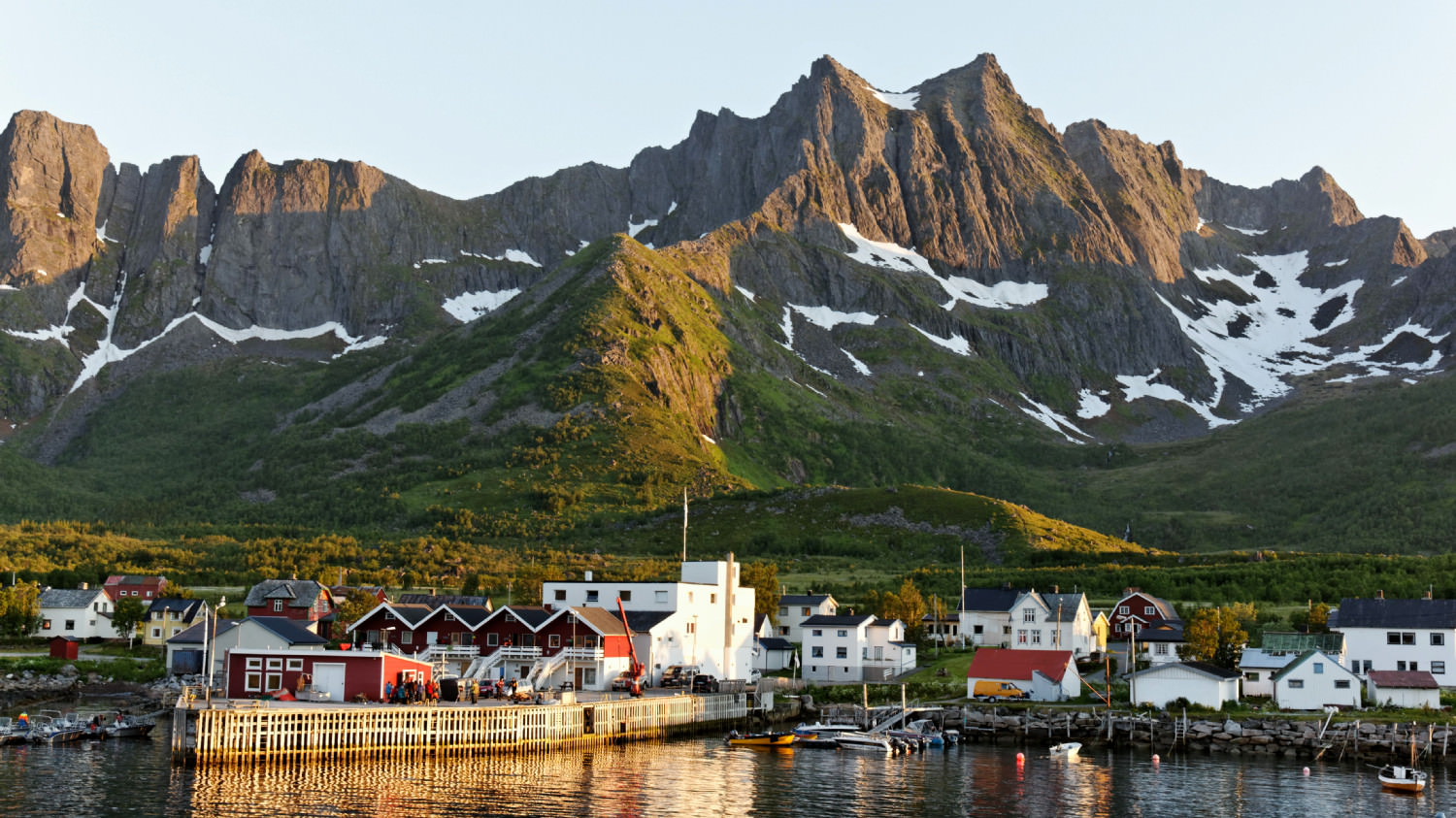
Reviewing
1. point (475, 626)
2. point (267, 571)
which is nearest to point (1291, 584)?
point (475, 626)

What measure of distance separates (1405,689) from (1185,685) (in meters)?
12.8

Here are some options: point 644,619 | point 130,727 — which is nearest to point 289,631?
point 130,727

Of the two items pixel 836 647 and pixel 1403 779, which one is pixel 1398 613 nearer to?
pixel 1403 779

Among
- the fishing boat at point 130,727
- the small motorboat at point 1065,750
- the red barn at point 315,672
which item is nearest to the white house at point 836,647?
the small motorboat at point 1065,750

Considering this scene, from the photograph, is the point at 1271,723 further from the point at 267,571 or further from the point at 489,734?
the point at 267,571

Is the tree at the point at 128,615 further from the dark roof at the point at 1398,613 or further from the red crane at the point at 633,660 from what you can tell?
the dark roof at the point at 1398,613

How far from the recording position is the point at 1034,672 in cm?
8844

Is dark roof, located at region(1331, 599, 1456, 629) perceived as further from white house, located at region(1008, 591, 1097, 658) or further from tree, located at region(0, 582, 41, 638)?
tree, located at region(0, 582, 41, 638)

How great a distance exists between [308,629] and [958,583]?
73070 millimetres

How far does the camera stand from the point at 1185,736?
3044 inches

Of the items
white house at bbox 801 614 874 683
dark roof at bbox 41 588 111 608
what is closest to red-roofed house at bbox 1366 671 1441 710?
white house at bbox 801 614 874 683

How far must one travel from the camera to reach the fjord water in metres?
53.8

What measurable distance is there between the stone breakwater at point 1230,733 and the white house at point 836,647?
787 inches

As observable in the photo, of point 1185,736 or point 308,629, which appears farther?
point 308,629
